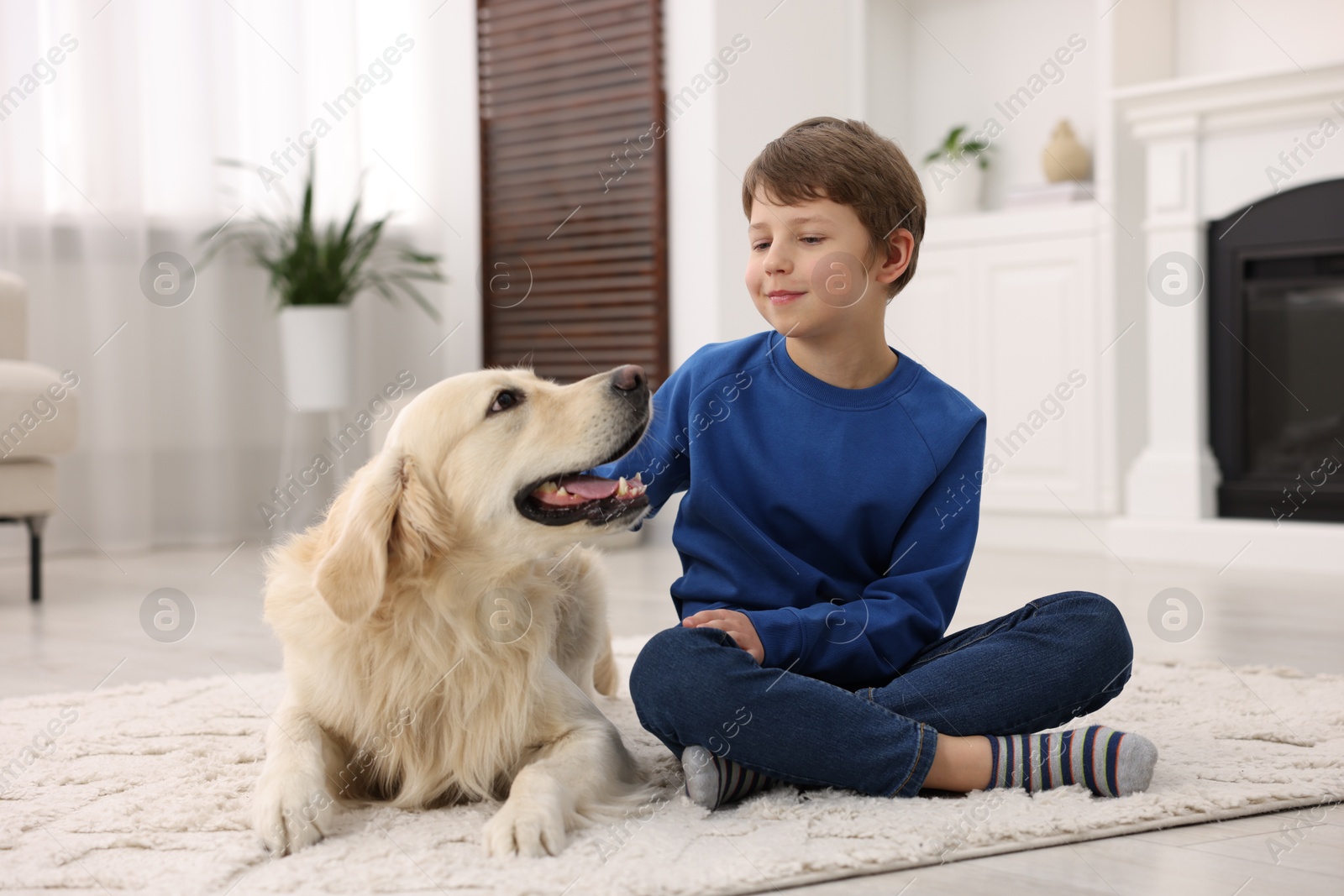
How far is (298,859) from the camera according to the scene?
1.18 metres

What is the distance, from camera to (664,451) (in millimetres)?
1624

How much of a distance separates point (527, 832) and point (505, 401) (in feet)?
1.61

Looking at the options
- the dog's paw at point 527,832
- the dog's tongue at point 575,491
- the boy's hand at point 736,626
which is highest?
the dog's tongue at point 575,491

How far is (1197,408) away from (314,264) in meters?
3.02

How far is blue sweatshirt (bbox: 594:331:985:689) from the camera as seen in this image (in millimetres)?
1469

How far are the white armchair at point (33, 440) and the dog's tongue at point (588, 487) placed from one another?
209 centimetres

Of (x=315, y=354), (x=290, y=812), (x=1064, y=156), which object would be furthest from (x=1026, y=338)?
(x=290, y=812)

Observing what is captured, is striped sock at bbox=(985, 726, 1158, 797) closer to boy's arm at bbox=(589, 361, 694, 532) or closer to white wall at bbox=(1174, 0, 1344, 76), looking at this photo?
boy's arm at bbox=(589, 361, 694, 532)

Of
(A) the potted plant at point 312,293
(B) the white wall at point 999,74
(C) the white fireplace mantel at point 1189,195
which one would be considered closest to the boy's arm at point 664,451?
(C) the white fireplace mantel at point 1189,195

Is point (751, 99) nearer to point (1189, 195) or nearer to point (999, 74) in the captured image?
point (999, 74)

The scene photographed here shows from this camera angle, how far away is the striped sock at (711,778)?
133cm

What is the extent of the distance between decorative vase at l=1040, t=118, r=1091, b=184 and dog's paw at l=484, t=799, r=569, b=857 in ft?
12.2

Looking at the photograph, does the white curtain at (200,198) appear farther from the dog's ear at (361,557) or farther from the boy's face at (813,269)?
the boy's face at (813,269)

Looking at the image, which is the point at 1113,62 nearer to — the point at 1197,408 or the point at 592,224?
the point at 1197,408
